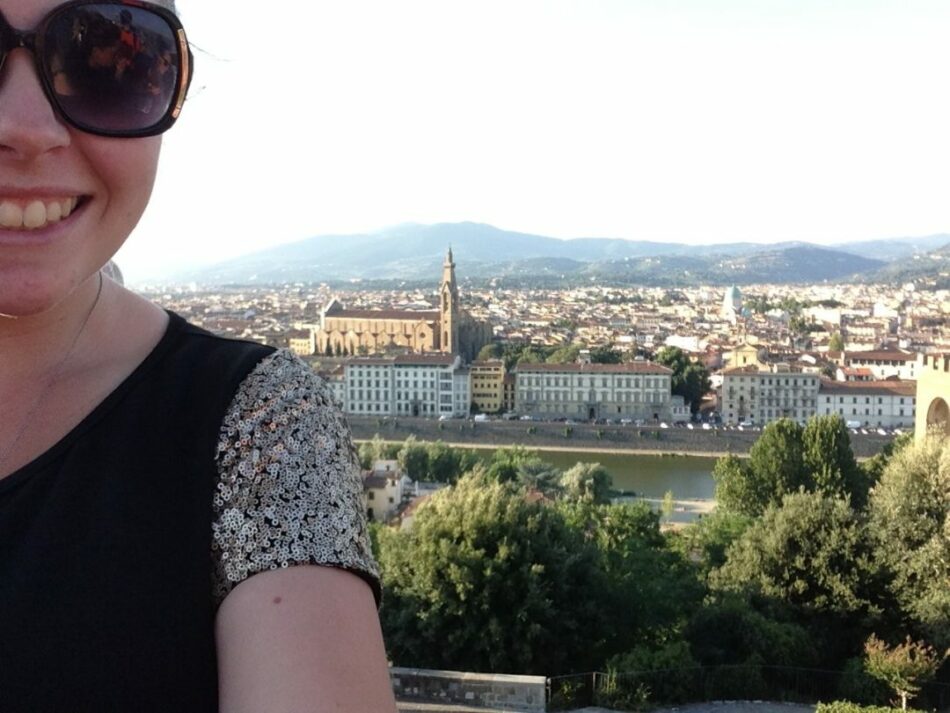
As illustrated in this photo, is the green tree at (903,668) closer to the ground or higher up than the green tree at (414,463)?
higher up

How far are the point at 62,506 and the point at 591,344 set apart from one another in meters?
24.6

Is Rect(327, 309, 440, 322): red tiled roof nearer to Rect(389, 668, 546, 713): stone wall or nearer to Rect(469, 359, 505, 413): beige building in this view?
Rect(469, 359, 505, 413): beige building

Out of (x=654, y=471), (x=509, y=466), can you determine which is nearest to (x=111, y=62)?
(x=509, y=466)

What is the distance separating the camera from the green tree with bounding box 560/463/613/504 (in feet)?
33.1

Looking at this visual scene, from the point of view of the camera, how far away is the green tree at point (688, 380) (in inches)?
733

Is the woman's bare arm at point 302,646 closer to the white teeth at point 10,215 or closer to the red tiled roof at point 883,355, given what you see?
the white teeth at point 10,215

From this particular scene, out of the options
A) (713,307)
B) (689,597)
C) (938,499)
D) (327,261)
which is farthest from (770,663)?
(327,261)

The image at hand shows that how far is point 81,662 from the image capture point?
276 mm

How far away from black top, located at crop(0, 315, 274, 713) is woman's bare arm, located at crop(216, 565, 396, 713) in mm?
14

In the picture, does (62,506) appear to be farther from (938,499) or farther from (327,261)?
(327,261)

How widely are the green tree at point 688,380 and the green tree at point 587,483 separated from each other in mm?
7975

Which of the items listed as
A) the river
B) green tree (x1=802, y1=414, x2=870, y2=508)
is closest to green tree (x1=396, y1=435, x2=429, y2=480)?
the river

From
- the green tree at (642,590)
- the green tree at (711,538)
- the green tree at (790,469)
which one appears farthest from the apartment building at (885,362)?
the green tree at (642,590)

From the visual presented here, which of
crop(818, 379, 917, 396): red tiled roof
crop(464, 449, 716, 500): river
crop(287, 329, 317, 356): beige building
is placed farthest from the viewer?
crop(287, 329, 317, 356): beige building
